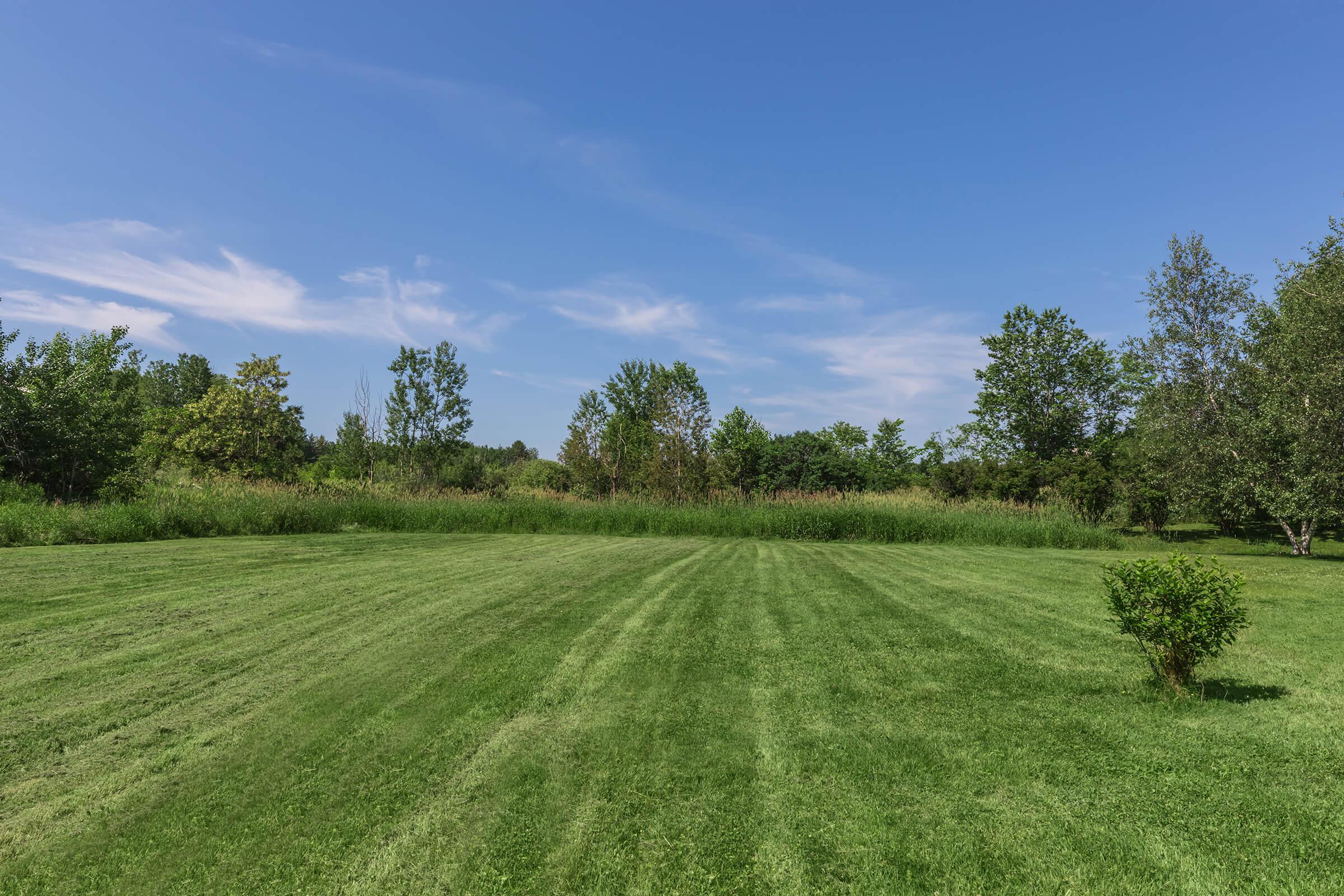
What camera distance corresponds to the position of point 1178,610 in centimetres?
393

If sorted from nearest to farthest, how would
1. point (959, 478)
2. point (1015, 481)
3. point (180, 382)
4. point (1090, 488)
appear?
1. point (1090, 488)
2. point (1015, 481)
3. point (959, 478)
4. point (180, 382)

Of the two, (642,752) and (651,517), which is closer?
(642,752)

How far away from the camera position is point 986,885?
2193mm

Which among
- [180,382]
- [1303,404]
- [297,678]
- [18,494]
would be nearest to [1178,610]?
[297,678]

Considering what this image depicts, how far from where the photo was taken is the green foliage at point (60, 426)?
14.2 meters

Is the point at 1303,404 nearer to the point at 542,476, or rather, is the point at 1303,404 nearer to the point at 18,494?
the point at 18,494

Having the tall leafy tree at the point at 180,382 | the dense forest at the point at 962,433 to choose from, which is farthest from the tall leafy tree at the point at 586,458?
A: the tall leafy tree at the point at 180,382

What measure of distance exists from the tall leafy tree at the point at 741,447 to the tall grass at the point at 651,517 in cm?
1289

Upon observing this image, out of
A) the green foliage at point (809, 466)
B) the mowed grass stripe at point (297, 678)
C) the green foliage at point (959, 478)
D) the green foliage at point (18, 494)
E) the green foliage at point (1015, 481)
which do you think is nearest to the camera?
the mowed grass stripe at point (297, 678)

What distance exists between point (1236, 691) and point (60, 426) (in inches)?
813

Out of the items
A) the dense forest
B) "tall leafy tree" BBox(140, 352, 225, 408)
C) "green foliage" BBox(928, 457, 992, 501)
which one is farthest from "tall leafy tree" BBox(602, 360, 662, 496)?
"tall leafy tree" BBox(140, 352, 225, 408)

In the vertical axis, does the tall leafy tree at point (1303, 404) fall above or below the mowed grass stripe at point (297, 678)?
above

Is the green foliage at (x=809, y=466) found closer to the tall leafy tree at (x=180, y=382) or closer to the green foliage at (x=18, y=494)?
the green foliage at (x=18, y=494)

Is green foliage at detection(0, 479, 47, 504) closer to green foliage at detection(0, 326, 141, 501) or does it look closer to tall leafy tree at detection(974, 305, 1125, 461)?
green foliage at detection(0, 326, 141, 501)
